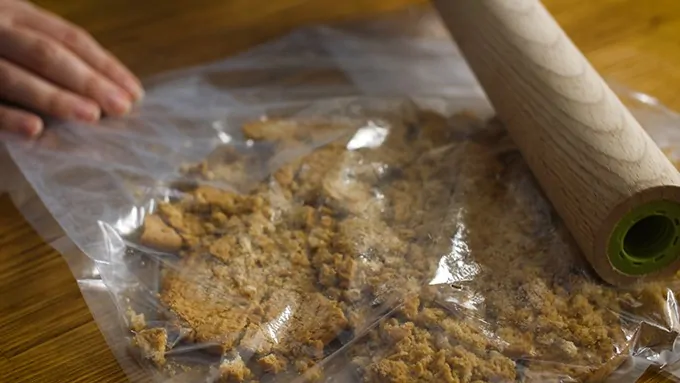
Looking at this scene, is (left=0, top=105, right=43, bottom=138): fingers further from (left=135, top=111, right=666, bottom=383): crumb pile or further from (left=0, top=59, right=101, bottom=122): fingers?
(left=135, top=111, right=666, bottom=383): crumb pile

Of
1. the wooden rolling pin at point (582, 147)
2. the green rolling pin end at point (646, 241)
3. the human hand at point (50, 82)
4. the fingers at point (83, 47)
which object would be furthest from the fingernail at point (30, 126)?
the green rolling pin end at point (646, 241)

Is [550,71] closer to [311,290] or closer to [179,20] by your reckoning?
[311,290]

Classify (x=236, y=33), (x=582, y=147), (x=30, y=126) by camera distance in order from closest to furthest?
(x=582, y=147), (x=30, y=126), (x=236, y=33)

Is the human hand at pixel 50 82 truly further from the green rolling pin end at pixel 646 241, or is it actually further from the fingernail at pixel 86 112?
the green rolling pin end at pixel 646 241

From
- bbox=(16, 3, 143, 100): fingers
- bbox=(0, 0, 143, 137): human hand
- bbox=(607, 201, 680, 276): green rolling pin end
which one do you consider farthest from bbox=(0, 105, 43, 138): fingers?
bbox=(607, 201, 680, 276): green rolling pin end

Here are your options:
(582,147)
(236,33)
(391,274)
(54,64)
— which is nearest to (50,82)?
(54,64)

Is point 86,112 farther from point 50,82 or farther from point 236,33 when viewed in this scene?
point 236,33

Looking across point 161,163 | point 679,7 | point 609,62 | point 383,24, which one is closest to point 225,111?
point 161,163
